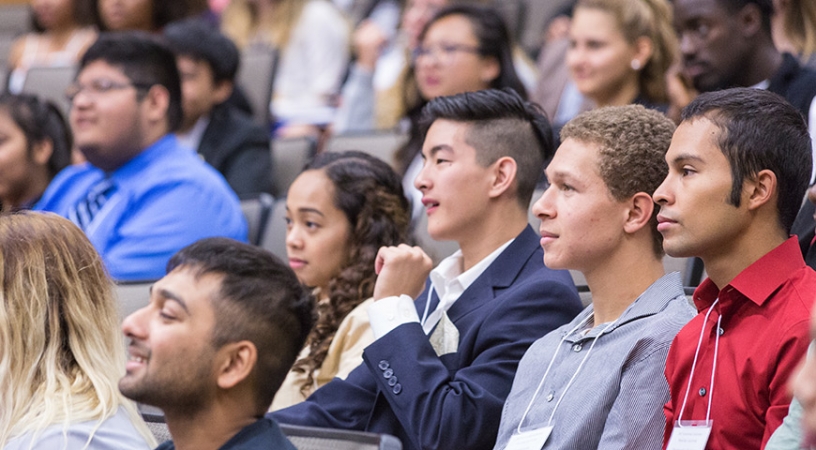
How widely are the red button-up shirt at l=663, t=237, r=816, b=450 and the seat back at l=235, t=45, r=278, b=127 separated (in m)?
3.36

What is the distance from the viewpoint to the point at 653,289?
203cm

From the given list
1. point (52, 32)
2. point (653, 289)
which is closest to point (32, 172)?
point (52, 32)

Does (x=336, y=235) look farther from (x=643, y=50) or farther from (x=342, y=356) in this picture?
(x=643, y=50)

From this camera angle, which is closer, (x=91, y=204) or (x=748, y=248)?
(x=748, y=248)

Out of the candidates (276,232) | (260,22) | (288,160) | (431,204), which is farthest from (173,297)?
(260,22)

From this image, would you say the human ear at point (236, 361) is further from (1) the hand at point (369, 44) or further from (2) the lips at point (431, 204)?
(1) the hand at point (369, 44)

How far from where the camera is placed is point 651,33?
3.80 metres

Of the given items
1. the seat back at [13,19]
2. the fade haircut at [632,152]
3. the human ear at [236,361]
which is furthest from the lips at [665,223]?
the seat back at [13,19]

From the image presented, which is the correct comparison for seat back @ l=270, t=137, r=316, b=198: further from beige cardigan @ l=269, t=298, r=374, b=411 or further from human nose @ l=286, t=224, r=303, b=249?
beige cardigan @ l=269, t=298, r=374, b=411

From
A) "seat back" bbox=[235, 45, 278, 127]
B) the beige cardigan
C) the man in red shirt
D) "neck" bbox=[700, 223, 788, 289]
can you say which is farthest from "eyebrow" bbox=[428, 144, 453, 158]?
"seat back" bbox=[235, 45, 278, 127]

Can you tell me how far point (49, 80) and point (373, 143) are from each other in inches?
76.9

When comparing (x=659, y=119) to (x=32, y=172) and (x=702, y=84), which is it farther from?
(x=32, y=172)

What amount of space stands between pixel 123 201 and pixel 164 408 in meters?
1.97

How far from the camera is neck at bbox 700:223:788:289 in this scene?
1826 mm
